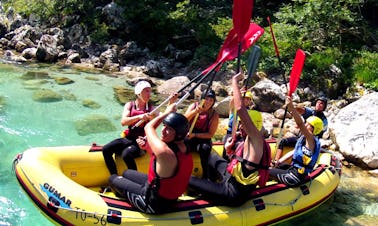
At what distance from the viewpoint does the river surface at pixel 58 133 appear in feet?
15.6

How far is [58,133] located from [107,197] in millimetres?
3973

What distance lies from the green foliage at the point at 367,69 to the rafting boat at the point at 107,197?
4898 mm

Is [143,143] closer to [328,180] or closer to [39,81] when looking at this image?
[328,180]

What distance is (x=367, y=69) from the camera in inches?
364

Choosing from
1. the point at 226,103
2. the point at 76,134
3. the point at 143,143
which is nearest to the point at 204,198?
the point at 143,143

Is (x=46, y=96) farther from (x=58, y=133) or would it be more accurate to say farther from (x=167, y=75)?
(x=167, y=75)

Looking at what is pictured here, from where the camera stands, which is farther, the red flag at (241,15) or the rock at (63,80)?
the rock at (63,80)

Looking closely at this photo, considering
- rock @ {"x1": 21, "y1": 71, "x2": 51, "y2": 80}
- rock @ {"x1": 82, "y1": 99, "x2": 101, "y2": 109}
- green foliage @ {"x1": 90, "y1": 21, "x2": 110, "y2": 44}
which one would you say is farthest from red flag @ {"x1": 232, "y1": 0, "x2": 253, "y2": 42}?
green foliage @ {"x1": 90, "y1": 21, "x2": 110, "y2": 44}

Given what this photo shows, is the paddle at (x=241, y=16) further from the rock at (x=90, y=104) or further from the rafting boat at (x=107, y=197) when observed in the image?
the rock at (x=90, y=104)

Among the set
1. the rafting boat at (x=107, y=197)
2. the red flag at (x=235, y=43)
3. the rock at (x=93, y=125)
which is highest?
the red flag at (x=235, y=43)

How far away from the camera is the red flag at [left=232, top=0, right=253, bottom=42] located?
14.0 ft

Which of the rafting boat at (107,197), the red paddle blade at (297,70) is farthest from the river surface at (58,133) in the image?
the red paddle blade at (297,70)

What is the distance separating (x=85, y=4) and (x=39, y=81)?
6057 millimetres

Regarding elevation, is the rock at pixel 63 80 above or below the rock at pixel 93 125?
below
